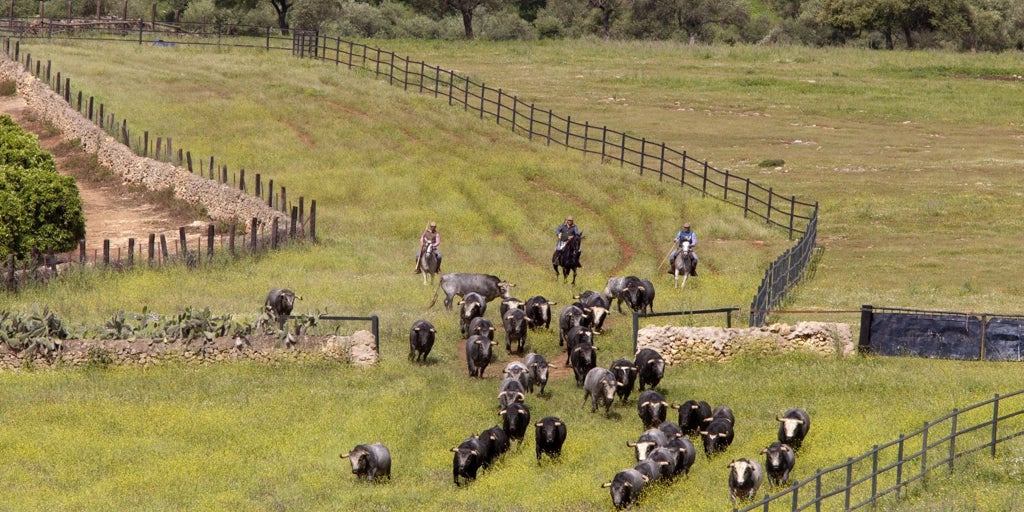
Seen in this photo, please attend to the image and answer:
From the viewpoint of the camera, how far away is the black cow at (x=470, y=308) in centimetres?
3092

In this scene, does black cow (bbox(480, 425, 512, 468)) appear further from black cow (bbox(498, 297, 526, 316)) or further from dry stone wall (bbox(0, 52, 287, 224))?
dry stone wall (bbox(0, 52, 287, 224))

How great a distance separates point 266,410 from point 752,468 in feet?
32.1

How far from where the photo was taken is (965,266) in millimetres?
41875

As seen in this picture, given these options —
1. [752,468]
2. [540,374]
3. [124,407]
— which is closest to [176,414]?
[124,407]

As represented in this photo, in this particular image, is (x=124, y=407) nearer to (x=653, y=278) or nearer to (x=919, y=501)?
(x=919, y=501)

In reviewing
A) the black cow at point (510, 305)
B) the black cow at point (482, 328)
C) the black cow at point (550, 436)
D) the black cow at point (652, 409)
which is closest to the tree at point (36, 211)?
the black cow at point (510, 305)

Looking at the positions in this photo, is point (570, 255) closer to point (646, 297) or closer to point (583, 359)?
point (646, 297)

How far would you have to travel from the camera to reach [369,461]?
2230 centimetres

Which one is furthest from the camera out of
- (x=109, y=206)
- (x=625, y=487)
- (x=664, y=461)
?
(x=109, y=206)

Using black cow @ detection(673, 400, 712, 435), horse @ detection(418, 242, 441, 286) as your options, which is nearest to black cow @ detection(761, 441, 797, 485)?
black cow @ detection(673, 400, 712, 435)

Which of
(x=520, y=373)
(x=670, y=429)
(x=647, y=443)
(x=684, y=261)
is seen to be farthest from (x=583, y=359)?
(x=684, y=261)

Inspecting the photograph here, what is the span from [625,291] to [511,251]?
9404 mm

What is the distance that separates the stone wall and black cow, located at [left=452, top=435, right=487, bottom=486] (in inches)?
290

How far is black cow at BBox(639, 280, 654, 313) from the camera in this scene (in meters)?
33.3
